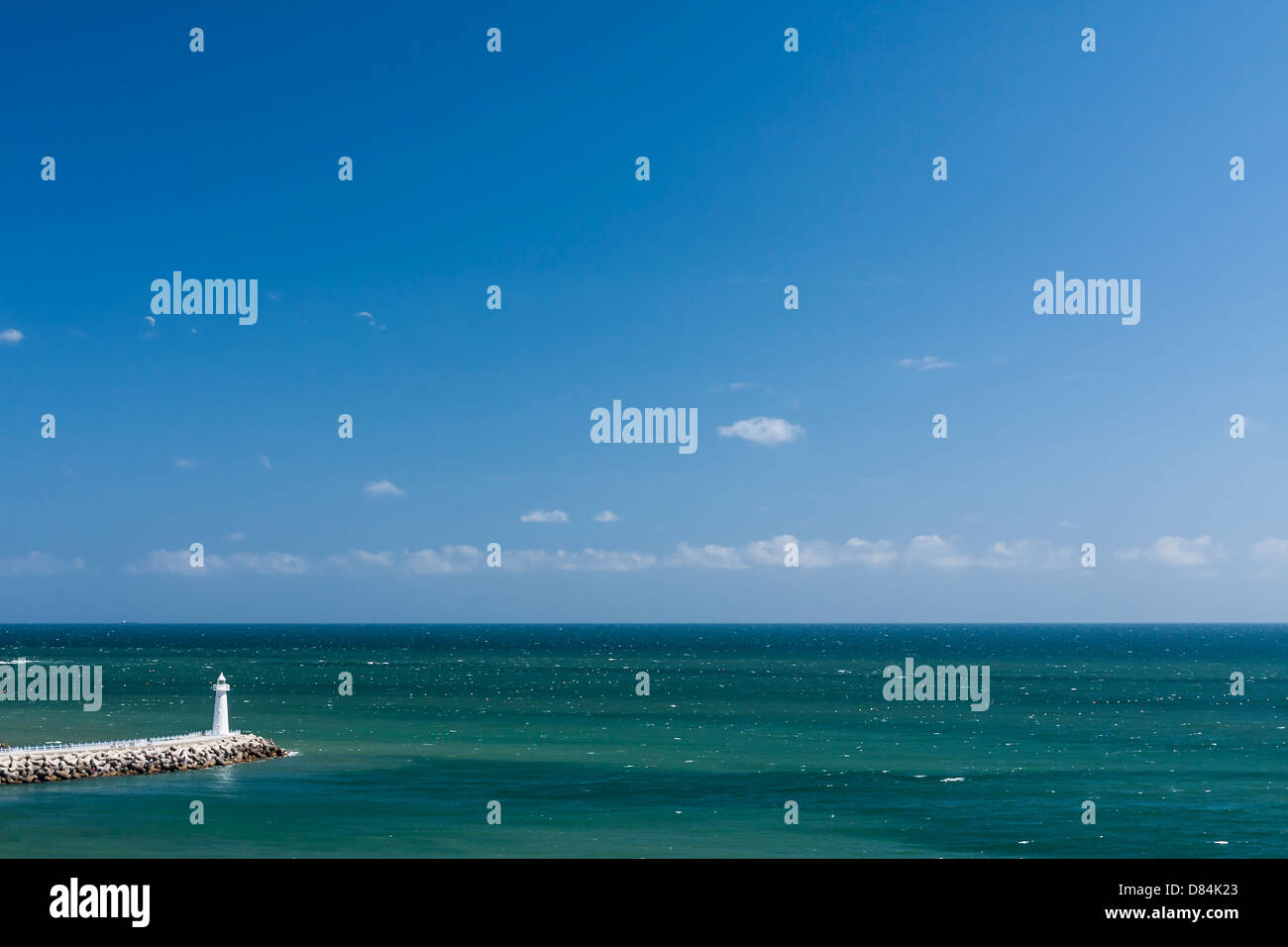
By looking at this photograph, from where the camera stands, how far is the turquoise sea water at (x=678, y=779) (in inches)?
1458

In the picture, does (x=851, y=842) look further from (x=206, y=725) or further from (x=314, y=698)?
(x=314, y=698)

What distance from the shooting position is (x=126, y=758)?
1928 inches

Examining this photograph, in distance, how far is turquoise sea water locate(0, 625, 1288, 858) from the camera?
3703 centimetres

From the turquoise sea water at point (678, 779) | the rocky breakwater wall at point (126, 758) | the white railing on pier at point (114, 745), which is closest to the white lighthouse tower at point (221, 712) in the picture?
the white railing on pier at point (114, 745)

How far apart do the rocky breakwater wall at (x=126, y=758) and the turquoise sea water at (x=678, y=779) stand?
1.34 meters

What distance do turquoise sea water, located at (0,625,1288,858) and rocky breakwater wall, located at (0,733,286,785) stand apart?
1344 millimetres

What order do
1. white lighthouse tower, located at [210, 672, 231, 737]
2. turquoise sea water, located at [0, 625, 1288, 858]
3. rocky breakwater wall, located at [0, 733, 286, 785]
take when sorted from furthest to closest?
white lighthouse tower, located at [210, 672, 231, 737] → rocky breakwater wall, located at [0, 733, 286, 785] → turquoise sea water, located at [0, 625, 1288, 858]
